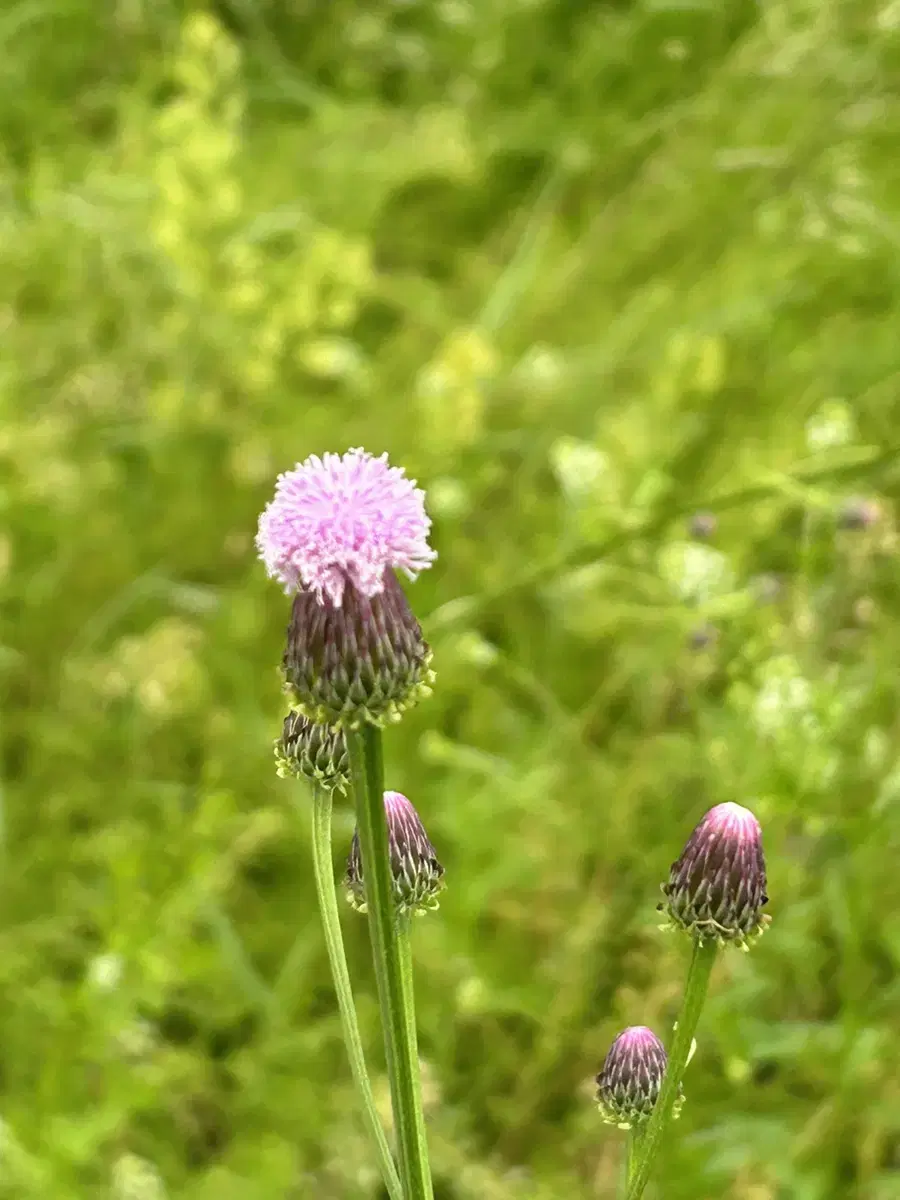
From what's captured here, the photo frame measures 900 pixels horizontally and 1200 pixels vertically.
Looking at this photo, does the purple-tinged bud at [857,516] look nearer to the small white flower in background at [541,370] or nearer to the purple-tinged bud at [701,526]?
the purple-tinged bud at [701,526]

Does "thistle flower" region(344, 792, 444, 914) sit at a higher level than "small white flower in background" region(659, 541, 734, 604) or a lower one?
lower

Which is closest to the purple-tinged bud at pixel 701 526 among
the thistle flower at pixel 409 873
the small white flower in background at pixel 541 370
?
the small white flower in background at pixel 541 370

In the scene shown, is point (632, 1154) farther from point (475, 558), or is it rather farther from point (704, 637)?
point (475, 558)

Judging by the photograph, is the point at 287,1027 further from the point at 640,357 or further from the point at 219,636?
the point at 640,357

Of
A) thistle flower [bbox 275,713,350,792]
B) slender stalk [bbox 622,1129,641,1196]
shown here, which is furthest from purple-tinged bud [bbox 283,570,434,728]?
slender stalk [bbox 622,1129,641,1196]

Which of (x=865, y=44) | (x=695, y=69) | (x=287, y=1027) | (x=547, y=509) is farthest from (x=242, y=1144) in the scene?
(x=695, y=69)

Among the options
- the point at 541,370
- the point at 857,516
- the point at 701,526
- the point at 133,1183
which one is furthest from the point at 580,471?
the point at 133,1183

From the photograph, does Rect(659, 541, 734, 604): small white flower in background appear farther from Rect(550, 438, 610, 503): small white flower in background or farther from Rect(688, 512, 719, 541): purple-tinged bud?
Rect(550, 438, 610, 503): small white flower in background
